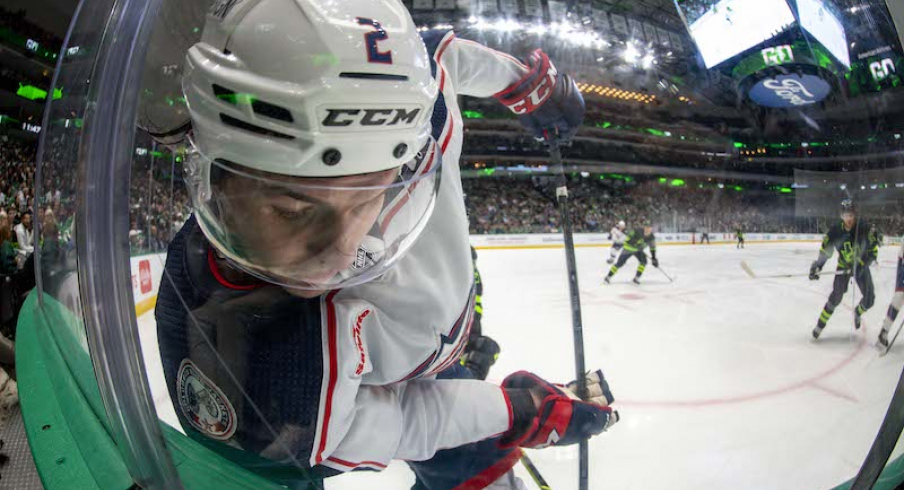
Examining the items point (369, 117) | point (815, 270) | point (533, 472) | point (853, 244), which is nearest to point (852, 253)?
point (853, 244)

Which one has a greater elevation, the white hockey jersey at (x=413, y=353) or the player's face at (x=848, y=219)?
the player's face at (x=848, y=219)

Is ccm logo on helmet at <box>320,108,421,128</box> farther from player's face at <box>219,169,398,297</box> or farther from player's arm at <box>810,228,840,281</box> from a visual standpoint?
player's arm at <box>810,228,840,281</box>

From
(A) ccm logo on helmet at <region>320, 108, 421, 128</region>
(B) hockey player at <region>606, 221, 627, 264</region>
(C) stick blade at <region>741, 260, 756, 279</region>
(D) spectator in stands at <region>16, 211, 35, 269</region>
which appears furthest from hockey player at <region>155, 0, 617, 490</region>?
(D) spectator in stands at <region>16, 211, 35, 269</region>

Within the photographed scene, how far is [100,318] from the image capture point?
1.41ft

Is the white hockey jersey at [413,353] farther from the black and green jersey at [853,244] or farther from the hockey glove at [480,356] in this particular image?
the black and green jersey at [853,244]

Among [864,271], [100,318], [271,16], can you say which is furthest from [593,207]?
[100,318]

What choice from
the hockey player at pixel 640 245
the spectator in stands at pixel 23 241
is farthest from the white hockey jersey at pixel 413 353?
the spectator in stands at pixel 23 241

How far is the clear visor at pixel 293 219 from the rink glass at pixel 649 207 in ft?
0.26

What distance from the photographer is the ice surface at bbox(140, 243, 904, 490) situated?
0.59 metres

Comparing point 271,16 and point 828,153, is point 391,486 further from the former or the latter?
point 828,153

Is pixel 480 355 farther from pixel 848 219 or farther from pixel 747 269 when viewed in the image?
pixel 848 219

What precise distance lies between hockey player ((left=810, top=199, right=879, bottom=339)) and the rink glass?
0.04 feet

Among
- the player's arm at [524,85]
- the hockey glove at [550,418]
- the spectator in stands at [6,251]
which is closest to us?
the hockey glove at [550,418]

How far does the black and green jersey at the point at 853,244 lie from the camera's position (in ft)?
1.80
